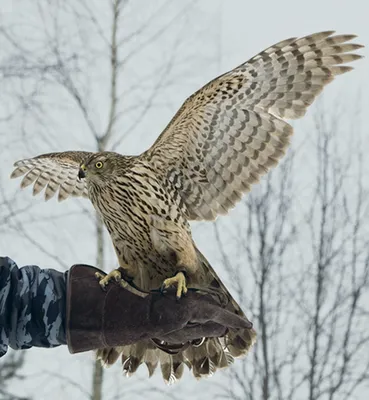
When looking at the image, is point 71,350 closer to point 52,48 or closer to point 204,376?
point 204,376

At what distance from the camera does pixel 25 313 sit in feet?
13.7

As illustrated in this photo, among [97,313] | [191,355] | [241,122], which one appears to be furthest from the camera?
[241,122]

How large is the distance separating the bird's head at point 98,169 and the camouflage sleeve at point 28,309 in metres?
1.53

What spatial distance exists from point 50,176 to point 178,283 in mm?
2231

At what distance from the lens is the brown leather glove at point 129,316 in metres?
4.32

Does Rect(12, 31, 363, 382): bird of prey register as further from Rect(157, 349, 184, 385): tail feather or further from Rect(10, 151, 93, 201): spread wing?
Rect(10, 151, 93, 201): spread wing

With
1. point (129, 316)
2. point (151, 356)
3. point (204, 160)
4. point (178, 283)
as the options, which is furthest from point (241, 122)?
point (129, 316)

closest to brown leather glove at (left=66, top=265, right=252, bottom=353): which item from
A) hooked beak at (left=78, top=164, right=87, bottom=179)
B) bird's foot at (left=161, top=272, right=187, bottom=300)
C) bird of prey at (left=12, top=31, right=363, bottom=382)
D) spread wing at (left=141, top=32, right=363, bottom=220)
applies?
bird's foot at (left=161, top=272, right=187, bottom=300)

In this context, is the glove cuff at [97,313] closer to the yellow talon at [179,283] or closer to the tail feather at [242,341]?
Answer: the yellow talon at [179,283]

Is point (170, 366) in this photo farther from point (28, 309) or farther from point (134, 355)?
point (28, 309)

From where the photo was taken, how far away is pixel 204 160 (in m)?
5.96

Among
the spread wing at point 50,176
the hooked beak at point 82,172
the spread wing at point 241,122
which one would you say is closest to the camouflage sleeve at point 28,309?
the hooked beak at point 82,172

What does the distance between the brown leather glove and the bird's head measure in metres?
1.22

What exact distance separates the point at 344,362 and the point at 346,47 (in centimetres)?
517
